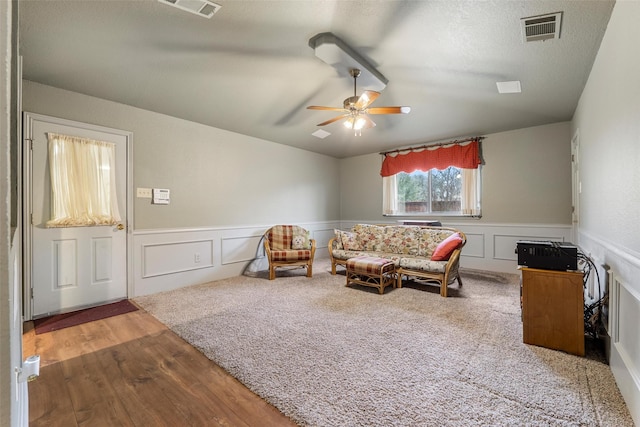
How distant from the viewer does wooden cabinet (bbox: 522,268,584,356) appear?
209 centimetres

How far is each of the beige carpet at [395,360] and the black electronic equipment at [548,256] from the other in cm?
65

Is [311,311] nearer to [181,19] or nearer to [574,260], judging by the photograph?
[574,260]

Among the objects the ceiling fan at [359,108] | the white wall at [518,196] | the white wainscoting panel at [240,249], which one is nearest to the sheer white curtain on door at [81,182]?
the white wainscoting panel at [240,249]

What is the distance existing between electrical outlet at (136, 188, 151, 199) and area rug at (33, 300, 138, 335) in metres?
1.32

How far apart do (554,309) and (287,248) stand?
3531mm

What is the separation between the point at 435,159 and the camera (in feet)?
17.1

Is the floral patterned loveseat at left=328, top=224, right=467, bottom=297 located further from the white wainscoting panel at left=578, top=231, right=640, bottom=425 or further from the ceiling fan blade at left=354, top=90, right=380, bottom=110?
the ceiling fan blade at left=354, top=90, right=380, bottom=110

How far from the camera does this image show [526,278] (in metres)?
2.25

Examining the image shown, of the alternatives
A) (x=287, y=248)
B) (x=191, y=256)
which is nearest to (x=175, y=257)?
(x=191, y=256)

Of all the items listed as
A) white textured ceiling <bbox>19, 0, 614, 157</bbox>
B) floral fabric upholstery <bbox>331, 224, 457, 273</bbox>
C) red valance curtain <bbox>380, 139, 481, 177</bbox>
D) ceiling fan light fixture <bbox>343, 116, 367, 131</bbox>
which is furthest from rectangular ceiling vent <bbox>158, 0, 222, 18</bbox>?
red valance curtain <bbox>380, 139, 481, 177</bbox>

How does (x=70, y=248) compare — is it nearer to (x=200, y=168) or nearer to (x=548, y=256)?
(x=200, y=168)

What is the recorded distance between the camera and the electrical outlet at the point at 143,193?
3607 mm

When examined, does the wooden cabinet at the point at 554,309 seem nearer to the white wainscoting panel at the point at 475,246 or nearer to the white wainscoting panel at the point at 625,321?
the white wainscoting panel at the point at 625,321

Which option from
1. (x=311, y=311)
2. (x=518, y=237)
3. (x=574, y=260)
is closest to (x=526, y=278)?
(x=574, y=260)
